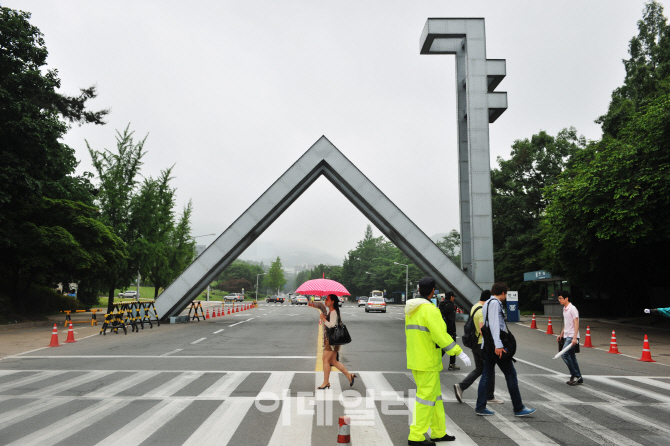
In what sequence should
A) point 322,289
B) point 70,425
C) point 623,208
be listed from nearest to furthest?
point 70,425 < point 322,289 < point 623,208

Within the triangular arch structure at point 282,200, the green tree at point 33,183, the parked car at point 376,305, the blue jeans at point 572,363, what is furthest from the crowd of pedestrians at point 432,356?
the parked car at point 376,305

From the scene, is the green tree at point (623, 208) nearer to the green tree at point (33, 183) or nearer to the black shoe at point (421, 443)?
the black shoe at point (421, 443)

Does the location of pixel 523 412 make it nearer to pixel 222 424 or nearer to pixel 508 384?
pixel 508 384

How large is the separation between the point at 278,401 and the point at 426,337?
321 centimetres

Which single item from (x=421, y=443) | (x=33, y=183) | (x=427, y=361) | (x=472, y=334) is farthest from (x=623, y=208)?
(x=33, y=183)

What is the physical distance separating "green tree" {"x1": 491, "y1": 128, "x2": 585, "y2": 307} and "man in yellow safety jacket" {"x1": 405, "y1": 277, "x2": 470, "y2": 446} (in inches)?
1703

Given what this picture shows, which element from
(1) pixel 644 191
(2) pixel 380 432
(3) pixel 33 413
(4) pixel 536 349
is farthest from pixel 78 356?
(1) pixel 644 191

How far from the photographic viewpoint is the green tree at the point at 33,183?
2212 cm

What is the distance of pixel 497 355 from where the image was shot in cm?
663

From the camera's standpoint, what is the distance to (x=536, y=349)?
1563cm

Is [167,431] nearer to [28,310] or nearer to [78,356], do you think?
[78,356]

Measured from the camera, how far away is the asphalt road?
224 inches

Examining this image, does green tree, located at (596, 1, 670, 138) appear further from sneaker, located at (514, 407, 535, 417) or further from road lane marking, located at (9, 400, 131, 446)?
road lane marking, located at (9, 400, 131, 446)

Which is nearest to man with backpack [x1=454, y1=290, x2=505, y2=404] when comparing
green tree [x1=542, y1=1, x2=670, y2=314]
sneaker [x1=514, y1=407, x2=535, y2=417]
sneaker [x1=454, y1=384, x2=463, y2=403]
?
sneaker [x1=454, y1=384, x2=463, y2=403]
